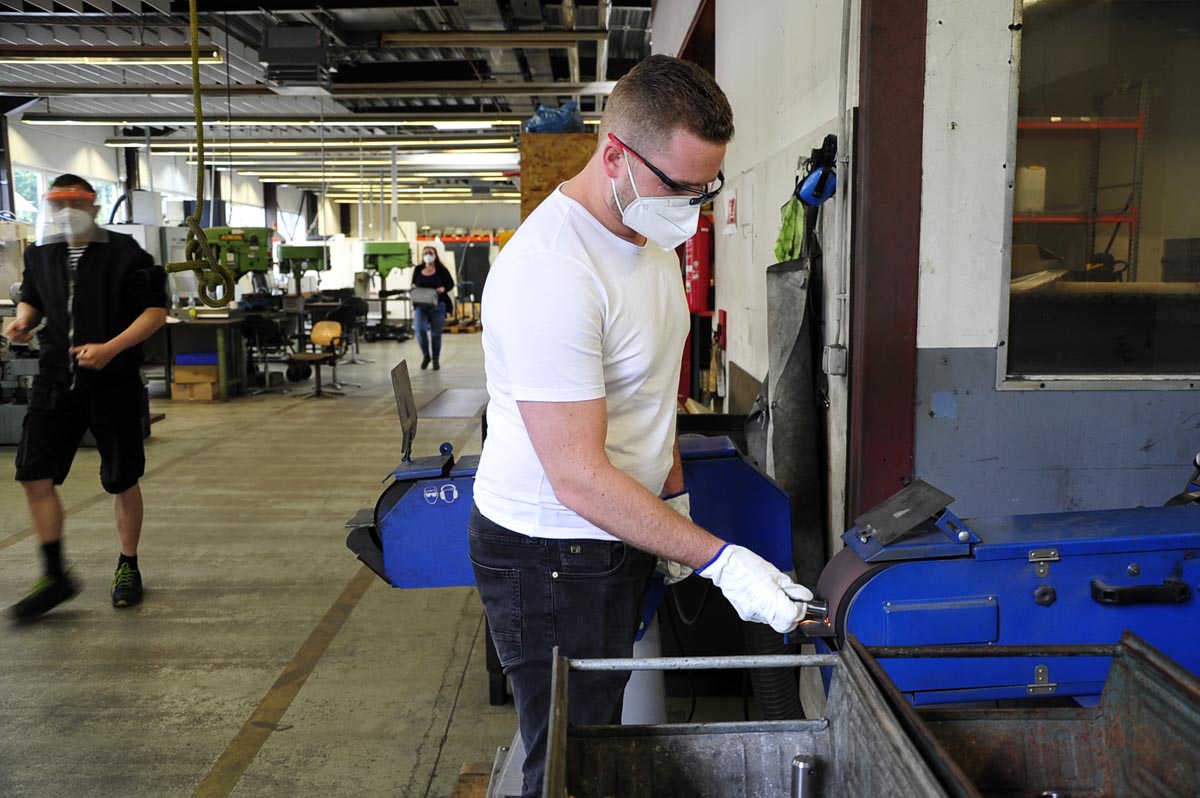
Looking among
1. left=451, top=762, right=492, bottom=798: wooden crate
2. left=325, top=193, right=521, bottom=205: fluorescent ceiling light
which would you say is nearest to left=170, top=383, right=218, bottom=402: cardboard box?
left=451, top=762, right=492, bottom=798: wooden crate

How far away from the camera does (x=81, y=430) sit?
131 inches

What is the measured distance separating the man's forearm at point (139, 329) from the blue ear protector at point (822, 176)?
2162 millimetres

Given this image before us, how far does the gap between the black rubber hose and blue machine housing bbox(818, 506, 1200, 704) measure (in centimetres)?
54

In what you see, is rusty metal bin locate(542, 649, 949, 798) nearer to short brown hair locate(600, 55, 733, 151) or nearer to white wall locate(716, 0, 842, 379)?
short brown hair locate(600, 55, 733, 151)

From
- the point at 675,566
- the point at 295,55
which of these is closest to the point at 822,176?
the point at 675,566

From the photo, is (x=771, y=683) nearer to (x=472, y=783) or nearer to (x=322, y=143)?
(x=472, y=783)

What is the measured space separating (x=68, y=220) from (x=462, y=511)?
2.06 metres

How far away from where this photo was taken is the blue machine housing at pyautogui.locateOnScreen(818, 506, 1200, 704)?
4.86ft

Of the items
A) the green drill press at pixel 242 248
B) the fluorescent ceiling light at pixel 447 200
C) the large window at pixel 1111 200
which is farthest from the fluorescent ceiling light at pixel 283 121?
the fluorescent ceiling light at pixel 447 200

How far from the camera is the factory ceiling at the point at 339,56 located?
685cm

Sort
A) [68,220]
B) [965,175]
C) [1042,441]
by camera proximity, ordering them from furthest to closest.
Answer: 1. [68,220]
2. [1042,441]
3. [965,175]

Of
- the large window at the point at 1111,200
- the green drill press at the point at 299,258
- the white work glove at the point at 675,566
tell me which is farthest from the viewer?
the green drill press at the point at 299,258

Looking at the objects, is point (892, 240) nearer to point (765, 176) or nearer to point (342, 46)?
point (765, 176)

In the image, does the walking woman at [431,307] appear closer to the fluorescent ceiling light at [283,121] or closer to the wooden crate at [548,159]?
the fluorescent ceiling light at [283,121]
